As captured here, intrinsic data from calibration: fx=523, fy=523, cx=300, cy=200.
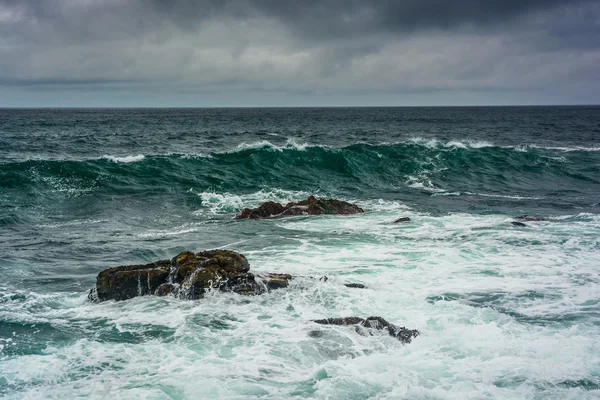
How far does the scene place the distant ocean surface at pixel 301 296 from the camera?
312 inches

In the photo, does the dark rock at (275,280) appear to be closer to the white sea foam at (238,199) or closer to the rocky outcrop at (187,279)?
the rocky outcrop at (187,279)

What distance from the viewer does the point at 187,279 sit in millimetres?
11305

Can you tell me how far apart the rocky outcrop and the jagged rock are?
2.11 metres

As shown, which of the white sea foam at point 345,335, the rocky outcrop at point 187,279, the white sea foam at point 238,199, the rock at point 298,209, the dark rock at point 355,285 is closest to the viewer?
the white sea foam at point 345,335

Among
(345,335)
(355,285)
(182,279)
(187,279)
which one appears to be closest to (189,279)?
(187,279)

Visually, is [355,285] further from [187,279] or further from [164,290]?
[164,290]

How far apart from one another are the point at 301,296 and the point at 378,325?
224 cm

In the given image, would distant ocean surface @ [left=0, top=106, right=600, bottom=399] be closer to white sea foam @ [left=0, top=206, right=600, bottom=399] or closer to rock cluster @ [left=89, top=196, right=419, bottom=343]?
white sea foam @ [left=0, top=206, right=600, bottom=399]

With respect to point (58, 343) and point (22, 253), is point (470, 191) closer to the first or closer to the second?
point (22, 253)

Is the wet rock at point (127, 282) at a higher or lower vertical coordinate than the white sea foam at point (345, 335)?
higher

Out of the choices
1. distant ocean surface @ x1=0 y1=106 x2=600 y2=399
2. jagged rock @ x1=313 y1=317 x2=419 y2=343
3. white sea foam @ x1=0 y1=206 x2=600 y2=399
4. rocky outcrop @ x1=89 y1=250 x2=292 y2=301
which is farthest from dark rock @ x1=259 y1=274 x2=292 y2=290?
jagged rock @ x1=313 y1=317 x2=419 y2=343

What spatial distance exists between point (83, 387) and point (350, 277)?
A: 6.76 meters

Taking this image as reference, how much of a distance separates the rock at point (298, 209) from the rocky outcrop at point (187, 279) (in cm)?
A: 892

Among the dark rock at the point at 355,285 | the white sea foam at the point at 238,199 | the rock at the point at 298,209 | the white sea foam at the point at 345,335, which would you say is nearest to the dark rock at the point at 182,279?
the white sea foam at the point at 345,335
